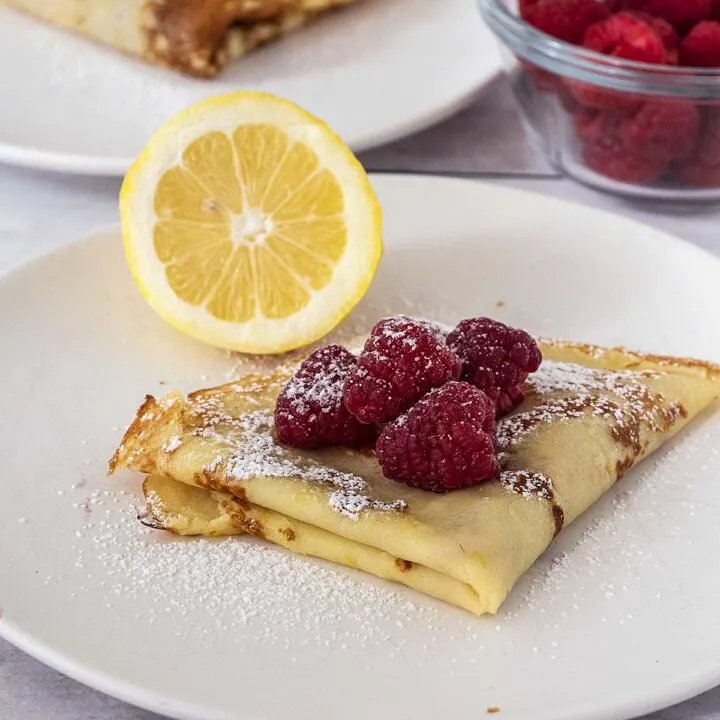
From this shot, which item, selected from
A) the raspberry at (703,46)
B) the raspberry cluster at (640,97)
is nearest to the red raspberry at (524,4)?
the raspberry cluster at (640,97)

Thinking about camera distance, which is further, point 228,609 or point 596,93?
point 596,93

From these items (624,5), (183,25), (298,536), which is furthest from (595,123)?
(298,536)

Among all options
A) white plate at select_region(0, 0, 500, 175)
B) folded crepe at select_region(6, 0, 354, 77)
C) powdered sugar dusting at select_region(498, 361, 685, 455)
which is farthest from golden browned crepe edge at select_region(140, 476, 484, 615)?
folded crepe at select_region(6, 0, 354, 77)

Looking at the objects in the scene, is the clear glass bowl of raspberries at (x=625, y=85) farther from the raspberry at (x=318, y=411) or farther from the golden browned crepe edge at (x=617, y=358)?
the raspberry at (x=318, y=411)

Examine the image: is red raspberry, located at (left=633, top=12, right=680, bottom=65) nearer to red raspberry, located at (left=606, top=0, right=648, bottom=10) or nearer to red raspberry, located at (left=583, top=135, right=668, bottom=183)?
red raspberry, located at (left=606, top=0, right=648, bottom=10)

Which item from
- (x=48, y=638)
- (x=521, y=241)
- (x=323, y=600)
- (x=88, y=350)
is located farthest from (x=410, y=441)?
Answer: (x=521, y=241)

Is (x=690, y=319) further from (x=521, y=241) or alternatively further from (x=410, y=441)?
(x=410, y=441)
